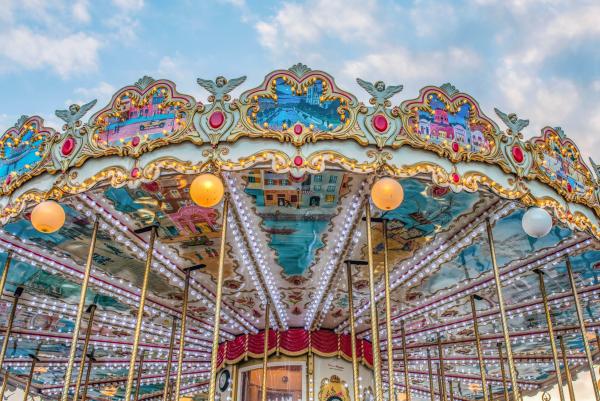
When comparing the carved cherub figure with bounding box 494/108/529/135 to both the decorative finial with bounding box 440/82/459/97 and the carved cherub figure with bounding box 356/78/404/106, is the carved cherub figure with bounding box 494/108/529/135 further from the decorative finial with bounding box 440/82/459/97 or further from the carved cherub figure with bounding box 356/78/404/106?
the carved cherub figure with bounding box 356/78/404/106

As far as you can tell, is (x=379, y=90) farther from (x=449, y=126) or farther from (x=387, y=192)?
(x=387, y=192)

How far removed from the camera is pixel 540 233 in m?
6.14

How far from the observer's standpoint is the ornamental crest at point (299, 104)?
5.97 m

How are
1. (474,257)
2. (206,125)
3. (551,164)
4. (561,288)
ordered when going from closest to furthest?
(206,125), (551,164), (474,257), (561,288)

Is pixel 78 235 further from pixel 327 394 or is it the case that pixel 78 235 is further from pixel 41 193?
pixel 327 394

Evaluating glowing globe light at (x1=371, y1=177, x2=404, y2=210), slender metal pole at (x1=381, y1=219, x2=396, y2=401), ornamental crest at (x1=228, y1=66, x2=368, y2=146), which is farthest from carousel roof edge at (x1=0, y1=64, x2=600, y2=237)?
slender metal pole at (x1=381, y1=219, x2=396, y2=401)

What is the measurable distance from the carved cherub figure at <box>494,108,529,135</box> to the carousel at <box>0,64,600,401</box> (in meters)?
0.02

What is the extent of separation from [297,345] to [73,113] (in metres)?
6.16

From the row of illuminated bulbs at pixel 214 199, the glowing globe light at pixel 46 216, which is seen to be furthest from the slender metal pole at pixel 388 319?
the glowing globe light at pixel 46 216

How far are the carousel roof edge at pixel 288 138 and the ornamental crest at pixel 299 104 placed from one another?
11 millimetres

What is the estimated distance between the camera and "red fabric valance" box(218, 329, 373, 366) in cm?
1066

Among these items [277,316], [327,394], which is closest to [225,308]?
[277,316]

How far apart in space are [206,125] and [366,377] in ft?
23.2

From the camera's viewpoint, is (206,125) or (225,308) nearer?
(206,125)
